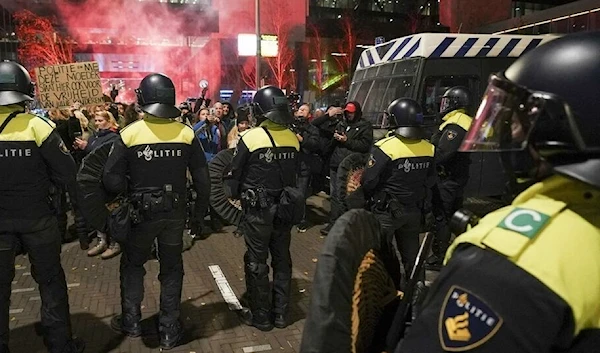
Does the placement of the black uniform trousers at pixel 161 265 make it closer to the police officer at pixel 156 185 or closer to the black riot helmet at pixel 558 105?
the police officer at pixel 156 185

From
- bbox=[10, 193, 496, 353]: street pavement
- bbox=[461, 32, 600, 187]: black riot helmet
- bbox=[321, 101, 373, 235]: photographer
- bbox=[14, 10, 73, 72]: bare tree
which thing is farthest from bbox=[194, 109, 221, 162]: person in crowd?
bbox=[14, 10, 73, 72]: bare tree

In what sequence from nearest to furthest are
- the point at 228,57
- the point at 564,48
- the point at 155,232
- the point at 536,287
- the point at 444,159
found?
the point at 536,287
the point at 564,48
the point at 155,232
the point at 444,159
the point at 228,57

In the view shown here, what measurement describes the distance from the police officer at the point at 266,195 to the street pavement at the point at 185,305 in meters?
0.28

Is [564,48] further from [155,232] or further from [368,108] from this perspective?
[368,108]

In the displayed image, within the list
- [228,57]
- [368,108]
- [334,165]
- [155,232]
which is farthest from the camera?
[228,57]

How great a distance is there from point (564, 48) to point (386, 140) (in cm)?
355

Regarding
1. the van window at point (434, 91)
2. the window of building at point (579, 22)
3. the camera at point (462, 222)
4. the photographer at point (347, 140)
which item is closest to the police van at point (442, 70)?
the van window at point (434, 91)

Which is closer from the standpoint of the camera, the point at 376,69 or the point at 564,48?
the point at 564,48

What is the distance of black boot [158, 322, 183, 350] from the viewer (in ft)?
13.4

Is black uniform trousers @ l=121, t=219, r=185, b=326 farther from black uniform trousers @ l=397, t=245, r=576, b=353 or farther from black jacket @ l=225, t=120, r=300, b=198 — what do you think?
black uniform trousers @ l=397, t=245, r=576, b=353

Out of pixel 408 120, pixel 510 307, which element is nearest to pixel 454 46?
pixel 408 120

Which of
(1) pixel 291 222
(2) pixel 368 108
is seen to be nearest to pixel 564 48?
(1) pixel 291 222

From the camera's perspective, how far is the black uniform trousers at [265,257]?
4410mm

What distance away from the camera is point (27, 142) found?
3588 millimetres
